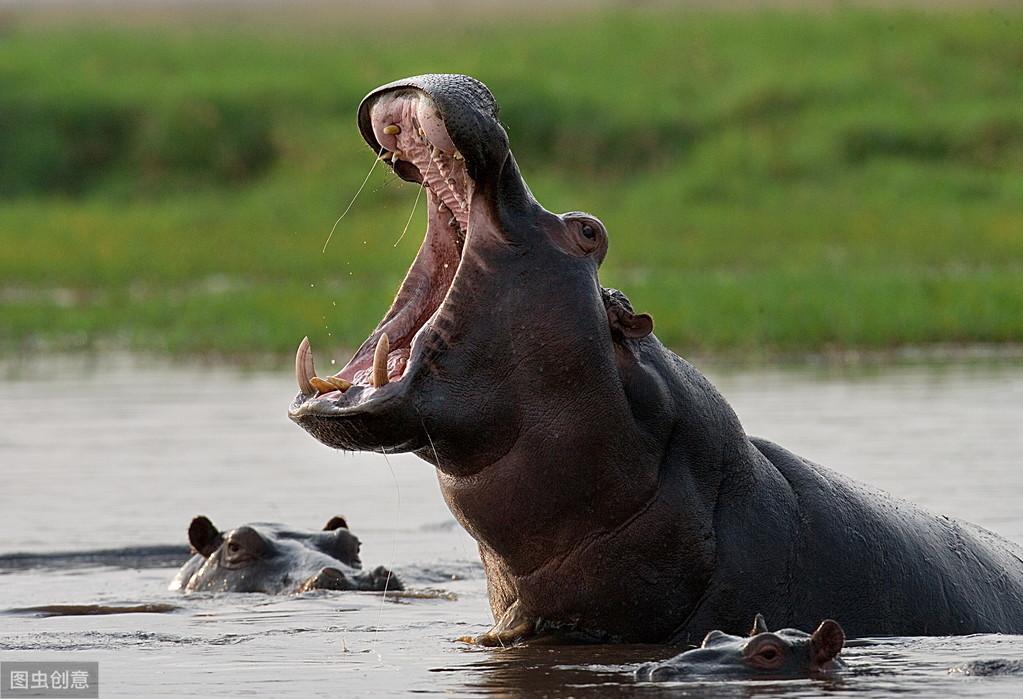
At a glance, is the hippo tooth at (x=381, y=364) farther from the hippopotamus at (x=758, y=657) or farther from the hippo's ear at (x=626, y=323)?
the hippopotamus at (x=758, y=657)

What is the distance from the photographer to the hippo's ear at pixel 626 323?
5.42 meters

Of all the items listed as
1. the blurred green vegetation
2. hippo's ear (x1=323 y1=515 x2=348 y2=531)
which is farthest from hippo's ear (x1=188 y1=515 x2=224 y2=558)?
the blurred green vegetation

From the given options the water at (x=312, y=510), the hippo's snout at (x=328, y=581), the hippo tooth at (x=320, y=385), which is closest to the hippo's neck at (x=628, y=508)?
the water at (x=312, y=510)

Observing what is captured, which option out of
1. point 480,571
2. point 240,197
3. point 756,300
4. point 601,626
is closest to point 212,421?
point 480,571

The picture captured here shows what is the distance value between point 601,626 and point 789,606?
0.49m

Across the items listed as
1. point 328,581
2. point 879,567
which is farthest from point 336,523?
point 879,567

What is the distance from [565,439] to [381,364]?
19.5 inches

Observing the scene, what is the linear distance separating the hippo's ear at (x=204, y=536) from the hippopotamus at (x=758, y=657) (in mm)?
3271

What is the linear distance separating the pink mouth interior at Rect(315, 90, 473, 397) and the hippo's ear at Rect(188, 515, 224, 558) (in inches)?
114

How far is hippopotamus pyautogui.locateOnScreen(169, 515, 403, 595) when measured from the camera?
26.6 feet

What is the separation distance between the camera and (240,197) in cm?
3425

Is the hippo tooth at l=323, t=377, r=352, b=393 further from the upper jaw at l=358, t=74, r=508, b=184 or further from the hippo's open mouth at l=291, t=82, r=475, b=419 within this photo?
the upper jaw at l=358, t=74, r=508, b=184

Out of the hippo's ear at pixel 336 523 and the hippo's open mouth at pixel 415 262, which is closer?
the hippo's open mouth at pixel 415 262

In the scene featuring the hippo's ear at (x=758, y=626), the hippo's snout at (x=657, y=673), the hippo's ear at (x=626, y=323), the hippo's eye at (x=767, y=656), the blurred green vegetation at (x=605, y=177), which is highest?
the blurred green vegetation at (x=605, y=177)
